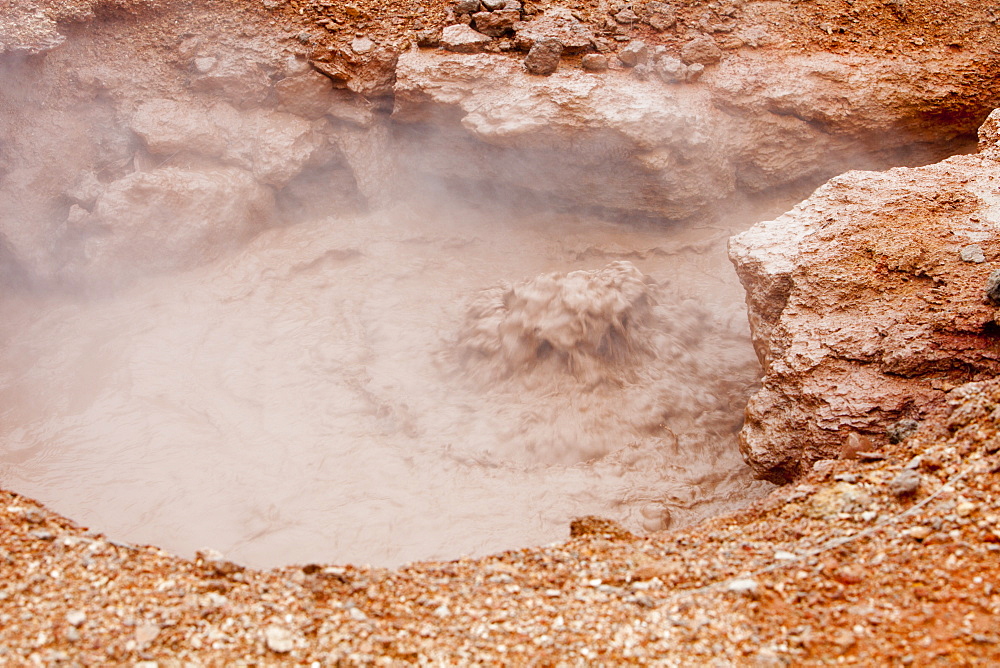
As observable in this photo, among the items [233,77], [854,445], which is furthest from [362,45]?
[854,445]

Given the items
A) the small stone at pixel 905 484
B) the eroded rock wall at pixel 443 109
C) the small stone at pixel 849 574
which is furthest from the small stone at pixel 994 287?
the eroded rock wall at pixel 443 109

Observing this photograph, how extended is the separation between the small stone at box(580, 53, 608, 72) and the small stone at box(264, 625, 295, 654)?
3.53 metres

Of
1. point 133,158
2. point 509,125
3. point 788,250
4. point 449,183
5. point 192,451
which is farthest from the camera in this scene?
point 449,183

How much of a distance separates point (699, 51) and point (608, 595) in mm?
3468

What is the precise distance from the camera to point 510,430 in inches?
146

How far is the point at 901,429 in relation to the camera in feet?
8.41

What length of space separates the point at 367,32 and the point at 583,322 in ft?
7.34

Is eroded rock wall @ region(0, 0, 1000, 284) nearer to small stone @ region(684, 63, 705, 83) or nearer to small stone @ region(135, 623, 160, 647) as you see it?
small stone @ region(684, 63, 705, 83)

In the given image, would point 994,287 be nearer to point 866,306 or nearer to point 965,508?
point 866,306

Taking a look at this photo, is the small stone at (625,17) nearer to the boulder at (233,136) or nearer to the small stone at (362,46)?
the small stone at (362,46)

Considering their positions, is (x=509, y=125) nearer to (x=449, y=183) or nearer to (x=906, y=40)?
(x=449, y=183)

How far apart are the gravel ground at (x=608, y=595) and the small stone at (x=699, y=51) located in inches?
112

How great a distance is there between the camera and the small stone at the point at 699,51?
4461 mm

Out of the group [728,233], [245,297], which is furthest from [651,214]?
[245,297]
